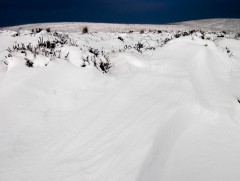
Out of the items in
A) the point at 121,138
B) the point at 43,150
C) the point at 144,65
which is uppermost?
the point at 144,65

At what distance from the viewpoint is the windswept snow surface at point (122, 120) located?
2080mm

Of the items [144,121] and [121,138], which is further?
[144,121]

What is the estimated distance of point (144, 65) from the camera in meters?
4.06

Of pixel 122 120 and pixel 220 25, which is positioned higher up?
pixel 122 120

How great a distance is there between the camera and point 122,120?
8.83 ft

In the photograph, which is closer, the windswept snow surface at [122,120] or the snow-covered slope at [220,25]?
the windswept snow surface at [122,120]

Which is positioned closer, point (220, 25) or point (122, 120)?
point (122, 120)

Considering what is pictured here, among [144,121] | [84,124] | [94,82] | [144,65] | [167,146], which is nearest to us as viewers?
[167,146]

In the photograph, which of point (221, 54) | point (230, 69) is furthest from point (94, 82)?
point (221, 54)

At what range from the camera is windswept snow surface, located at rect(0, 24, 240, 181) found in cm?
208

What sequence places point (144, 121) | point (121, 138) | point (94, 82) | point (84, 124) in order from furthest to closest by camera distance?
1. point (94, 82)
2. point (84, 124)
3. point (144, 121)
4. point (121, 138)

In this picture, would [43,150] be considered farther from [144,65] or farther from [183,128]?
[144,65]

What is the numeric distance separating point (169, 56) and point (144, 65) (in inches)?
26.2

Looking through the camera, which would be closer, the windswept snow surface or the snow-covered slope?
the windswept snow surface
